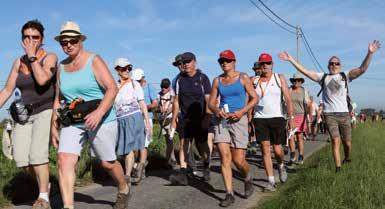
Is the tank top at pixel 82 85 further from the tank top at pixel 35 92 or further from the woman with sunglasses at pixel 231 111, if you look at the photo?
the woman with sunglasses at pixel 231 111

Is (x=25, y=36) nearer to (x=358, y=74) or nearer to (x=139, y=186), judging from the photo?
(x=139, y=186)

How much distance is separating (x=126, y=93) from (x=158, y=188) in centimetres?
153

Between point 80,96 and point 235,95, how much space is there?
2310 mm

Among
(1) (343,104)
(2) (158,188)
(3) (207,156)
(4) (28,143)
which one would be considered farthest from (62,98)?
(1) (343,104)

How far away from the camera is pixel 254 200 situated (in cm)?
726

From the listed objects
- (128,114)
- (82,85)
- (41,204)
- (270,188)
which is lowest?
(270,188)

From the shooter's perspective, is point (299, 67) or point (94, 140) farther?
point (299, 67)

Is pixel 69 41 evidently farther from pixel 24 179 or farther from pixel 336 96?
pixel 336 96

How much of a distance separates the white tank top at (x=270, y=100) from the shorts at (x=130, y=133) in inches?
72.1

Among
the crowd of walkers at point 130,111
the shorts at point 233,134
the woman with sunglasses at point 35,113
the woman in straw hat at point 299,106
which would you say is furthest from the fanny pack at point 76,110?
the woman in straw hat at point 299,106

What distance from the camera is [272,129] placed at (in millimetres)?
8422

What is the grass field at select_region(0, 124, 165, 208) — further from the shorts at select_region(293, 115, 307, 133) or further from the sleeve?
the shorts at select_region(293, 115, 307, 133)

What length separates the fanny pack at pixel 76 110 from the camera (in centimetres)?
544

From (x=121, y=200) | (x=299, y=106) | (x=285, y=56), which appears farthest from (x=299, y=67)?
(x=121, y=200)
